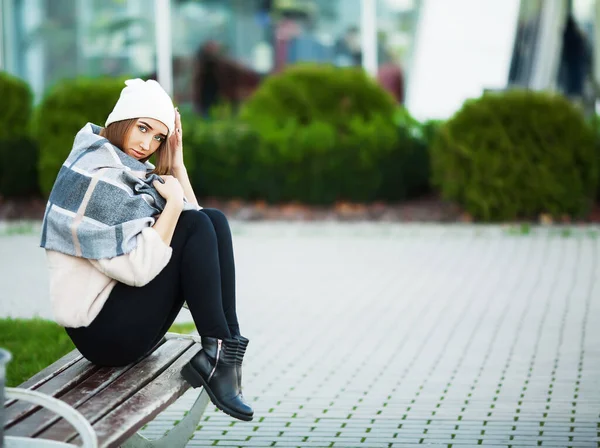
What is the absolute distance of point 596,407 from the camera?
16.5ft

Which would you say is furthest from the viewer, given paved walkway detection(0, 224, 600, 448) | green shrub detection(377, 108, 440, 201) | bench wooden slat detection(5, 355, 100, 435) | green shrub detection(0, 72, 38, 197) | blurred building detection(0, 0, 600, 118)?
blurred building detection(0, 0, 600, 118)

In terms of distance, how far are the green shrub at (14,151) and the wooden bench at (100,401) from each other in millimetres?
9117

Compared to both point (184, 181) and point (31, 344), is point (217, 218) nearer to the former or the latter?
point (184, 181)

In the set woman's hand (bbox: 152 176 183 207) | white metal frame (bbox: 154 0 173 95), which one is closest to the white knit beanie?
woman's hand (bbox: 152 176 183 207)

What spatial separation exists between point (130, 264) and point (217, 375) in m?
0.50

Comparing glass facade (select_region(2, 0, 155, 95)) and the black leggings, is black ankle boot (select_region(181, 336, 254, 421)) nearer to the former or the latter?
the black leggings

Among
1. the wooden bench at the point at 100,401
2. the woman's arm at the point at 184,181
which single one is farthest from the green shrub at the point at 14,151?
the wooden bench at the point at 100,401

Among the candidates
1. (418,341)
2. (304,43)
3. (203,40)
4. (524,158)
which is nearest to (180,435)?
(418,341)

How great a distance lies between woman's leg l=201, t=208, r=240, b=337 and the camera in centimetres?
393

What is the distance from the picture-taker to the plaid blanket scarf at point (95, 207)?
3.67 m

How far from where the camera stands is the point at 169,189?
3871mm

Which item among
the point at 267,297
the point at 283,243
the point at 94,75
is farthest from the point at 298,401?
the point at 94,75

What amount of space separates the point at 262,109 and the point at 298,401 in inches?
326

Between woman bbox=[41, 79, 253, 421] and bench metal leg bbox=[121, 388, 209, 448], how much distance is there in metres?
0.32
